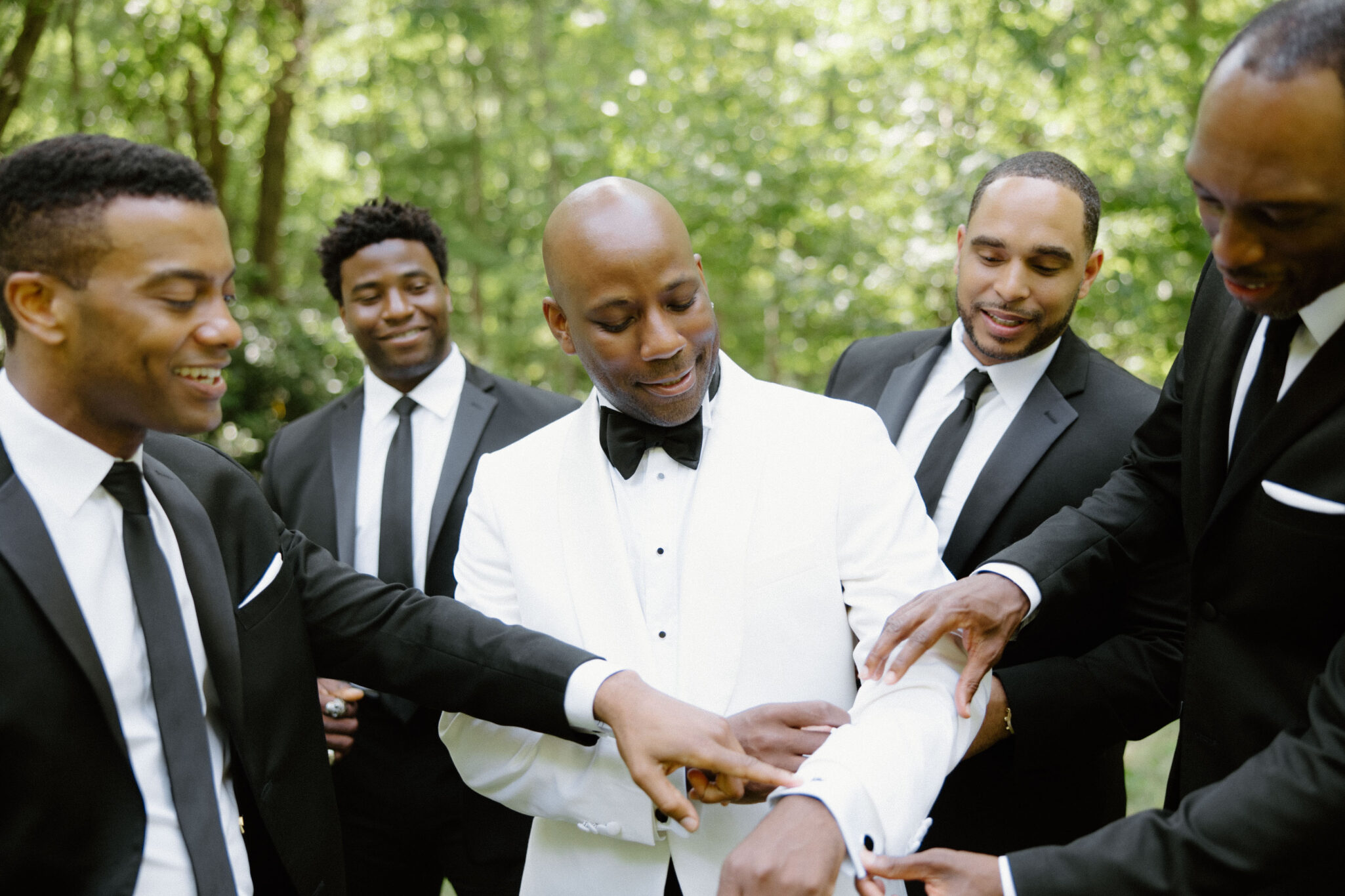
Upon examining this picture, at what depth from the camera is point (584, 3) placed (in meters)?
11.2

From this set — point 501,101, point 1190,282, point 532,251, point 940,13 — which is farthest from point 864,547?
point 501,101

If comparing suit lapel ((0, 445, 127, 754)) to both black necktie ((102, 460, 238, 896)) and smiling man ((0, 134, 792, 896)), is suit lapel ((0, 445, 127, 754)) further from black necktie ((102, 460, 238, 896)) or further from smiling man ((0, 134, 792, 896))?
black necktie ((102, 460, 238, 896))

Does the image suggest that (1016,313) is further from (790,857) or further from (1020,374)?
(790,857)

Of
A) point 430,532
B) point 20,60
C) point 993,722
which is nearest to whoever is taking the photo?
point 993,722

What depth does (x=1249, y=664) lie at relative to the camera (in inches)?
79.4

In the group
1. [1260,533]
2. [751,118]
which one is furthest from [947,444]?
[751,118]

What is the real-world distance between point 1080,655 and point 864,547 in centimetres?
107

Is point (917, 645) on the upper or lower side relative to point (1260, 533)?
lower

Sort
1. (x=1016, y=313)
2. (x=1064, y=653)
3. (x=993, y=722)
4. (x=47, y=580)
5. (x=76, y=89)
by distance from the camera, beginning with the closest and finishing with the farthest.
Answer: (x=47, y=580), (x=993, y=722), (x=1064, y=653), (x=1016, y=313), (x=76, y=89)

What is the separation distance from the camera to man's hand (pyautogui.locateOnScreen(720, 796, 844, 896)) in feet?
6.12

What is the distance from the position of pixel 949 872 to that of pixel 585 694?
0.88m

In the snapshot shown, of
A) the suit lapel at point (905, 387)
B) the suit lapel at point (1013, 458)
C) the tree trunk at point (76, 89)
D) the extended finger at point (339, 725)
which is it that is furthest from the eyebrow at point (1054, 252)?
the tree trunk at point (76, 89)

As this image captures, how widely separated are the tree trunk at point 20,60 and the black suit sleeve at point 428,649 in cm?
618

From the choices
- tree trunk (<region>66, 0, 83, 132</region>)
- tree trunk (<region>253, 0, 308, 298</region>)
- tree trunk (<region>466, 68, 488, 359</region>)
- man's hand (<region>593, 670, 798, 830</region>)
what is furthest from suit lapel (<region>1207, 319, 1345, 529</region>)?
tree trunk (<region>466, 68, 488, 359</region>)
